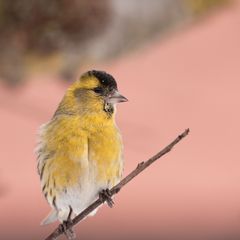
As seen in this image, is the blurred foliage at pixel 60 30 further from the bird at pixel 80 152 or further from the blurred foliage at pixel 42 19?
the bird at pixel 80 152

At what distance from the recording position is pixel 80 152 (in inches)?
46.1

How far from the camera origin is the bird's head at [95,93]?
1.08 metres

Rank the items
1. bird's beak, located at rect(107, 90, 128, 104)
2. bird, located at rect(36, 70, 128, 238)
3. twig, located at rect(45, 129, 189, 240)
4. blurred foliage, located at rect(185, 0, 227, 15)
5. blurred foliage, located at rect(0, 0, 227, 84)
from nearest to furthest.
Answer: twig, located at rect(45, 129, 189, 240) < bird's beak, located at rect(107, 90, 128, 104) < bird, located at rect(36, 70, 128, 238) < blurred foliage, located at rect(0, 0, 227, 84) < blurred foliage, located at rect(185, 0, 227, 15)

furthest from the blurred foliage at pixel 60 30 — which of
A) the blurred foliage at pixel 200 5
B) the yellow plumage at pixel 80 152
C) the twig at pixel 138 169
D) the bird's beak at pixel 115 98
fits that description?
the twig at pixel 138 169

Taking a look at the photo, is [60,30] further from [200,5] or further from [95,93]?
[95,93]

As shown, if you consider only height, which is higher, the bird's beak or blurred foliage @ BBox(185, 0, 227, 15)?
blurred foliage @ BBox(185, 0, 227, 15)

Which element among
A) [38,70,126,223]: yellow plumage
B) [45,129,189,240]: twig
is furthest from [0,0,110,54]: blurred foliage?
[45,129,189,240]: twig

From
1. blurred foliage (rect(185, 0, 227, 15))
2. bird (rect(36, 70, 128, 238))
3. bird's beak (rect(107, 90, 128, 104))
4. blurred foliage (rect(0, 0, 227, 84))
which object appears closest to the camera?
bird's beak (rect(107, 90, 128, 104))

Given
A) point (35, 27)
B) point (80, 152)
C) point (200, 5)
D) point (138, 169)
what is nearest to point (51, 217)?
point (80, 152)

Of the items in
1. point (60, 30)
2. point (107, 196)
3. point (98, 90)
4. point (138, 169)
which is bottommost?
point (138, 169)

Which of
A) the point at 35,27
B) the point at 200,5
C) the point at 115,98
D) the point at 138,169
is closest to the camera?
the point at 138,169

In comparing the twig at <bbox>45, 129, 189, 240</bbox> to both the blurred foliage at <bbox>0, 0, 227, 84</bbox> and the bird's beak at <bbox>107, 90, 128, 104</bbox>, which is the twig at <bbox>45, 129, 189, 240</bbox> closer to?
the bird's beak at <bbox>107, 90, 128, 104</bbox>

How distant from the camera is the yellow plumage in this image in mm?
1167

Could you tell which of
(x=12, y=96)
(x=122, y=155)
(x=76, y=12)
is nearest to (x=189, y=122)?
(x=12, y=96)
